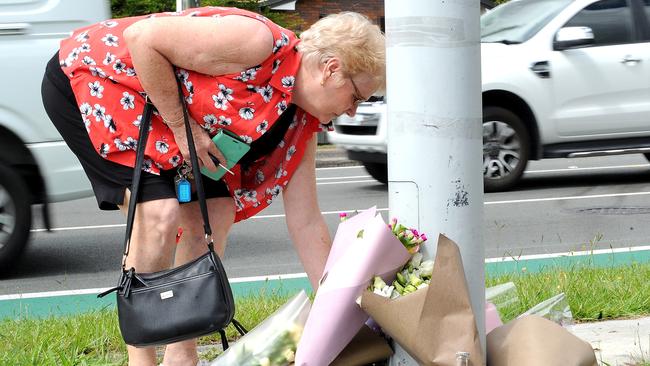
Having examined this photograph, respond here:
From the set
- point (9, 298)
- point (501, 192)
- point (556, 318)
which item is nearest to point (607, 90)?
point (501, 192)

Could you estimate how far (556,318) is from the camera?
144 inches

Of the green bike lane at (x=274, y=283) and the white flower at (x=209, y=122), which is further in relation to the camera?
the green bike lane at (x=274, y=283)

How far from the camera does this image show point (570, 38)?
1044 cm

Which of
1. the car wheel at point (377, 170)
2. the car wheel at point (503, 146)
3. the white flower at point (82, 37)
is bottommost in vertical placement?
the car wheel at point (377, 170)

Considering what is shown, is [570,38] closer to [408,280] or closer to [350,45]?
[350,45]

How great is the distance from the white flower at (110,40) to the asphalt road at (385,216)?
3.68 metres

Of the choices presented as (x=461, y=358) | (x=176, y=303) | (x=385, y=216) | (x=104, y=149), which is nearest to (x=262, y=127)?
(x=104, y=149)

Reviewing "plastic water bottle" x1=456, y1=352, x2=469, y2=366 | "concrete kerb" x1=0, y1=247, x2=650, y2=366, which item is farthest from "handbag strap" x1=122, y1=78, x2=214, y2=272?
"concrete kerb" x1=0, y1=247, x2=650, y2=366

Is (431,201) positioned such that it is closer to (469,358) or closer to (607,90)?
(469,358)

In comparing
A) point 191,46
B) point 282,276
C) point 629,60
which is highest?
point 191,46

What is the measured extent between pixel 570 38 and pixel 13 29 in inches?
222

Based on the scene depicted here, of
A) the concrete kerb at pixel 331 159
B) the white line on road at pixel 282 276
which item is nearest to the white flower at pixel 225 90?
the white line on road at pixel 282 276

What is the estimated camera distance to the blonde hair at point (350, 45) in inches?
132

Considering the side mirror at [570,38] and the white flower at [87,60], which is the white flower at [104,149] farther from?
the side mirror at [570,38]
